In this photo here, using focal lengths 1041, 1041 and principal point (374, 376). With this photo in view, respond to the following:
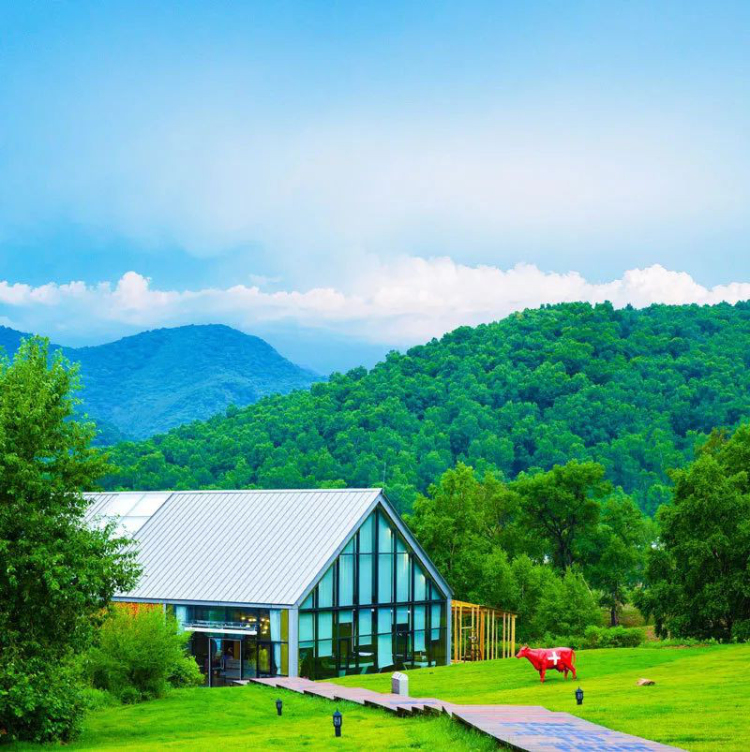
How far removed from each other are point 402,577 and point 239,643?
26.2 feet

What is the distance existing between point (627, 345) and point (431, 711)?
111 metres

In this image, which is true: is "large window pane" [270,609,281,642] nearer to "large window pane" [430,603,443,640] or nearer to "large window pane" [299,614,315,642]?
"large window pane" [299,614,315,642]

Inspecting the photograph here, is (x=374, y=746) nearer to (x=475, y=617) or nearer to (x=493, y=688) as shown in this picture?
(x=493, y=688)

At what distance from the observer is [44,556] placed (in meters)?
24.1

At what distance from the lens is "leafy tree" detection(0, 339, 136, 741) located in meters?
24.2

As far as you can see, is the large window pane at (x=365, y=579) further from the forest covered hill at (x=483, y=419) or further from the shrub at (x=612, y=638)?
the forest covered hill at (x=483, y=419)

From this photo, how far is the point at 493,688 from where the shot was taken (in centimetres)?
3219

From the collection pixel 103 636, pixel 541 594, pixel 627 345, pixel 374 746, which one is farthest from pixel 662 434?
pixel 374 746

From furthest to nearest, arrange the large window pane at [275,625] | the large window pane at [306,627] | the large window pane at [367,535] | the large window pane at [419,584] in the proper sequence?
the large window pane at [419,584], the large window pane at [367,535], the large window pane at [306,627], the large window pane at [275,625]

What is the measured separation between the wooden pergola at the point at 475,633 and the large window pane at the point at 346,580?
7286 mm

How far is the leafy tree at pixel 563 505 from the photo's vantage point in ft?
228

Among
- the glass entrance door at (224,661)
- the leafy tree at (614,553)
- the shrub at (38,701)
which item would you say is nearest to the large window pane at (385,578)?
the glass entrance door at (224,661)

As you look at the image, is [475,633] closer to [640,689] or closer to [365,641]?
[365,641]

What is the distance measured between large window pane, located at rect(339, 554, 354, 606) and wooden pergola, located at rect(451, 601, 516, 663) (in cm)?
729
